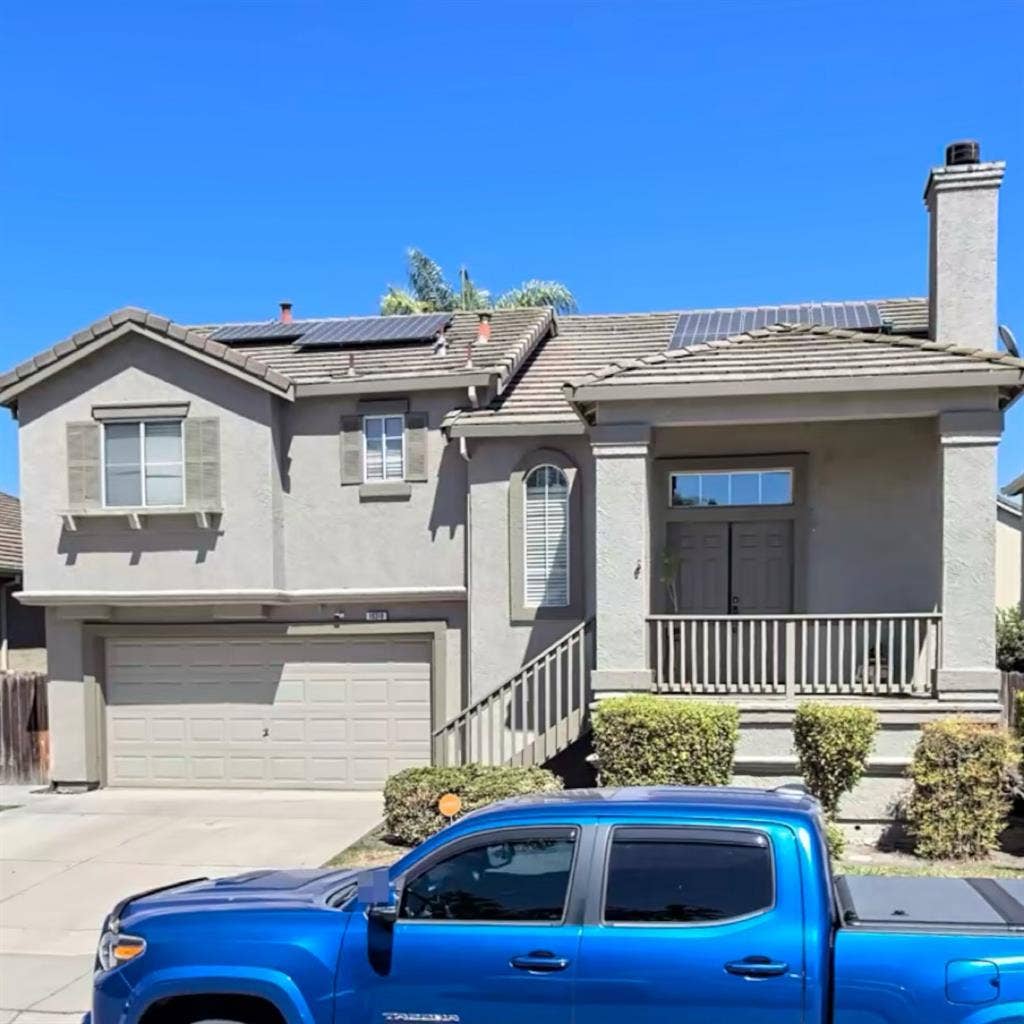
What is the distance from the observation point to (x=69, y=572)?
13.2 metres

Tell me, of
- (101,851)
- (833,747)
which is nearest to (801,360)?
(833,747)

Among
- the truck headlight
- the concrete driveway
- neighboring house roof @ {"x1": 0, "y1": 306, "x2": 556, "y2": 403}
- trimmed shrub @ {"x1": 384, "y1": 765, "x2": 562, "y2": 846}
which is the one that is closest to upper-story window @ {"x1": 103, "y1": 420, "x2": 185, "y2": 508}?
neighboring house roof @ {"x1": 0, "y1": 306, "x2": 556, "y2": 403}

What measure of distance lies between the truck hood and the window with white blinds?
7.51m

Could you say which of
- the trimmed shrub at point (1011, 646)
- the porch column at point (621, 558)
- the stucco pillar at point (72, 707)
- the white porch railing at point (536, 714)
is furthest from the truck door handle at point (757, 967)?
the trimmed shrub at point (1011, 646)

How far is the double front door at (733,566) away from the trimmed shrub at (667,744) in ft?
10.2

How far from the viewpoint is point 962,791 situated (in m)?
8.57

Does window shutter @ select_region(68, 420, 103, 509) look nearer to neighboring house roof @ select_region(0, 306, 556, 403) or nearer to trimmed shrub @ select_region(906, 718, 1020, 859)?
neighboring house roof @ select_region(0, 306, 556, 403)

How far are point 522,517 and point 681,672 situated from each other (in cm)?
316

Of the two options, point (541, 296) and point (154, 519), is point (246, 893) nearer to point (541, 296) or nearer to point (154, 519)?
point (154, 519)

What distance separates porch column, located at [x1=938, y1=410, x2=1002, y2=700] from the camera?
9.63 m

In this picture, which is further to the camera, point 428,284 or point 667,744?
point 428,284

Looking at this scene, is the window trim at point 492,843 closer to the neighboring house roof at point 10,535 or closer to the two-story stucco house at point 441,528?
the two-story stucco house at point 441,528

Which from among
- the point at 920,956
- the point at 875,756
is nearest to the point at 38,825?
the point at 875,756

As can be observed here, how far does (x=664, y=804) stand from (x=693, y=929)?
1.73ft
